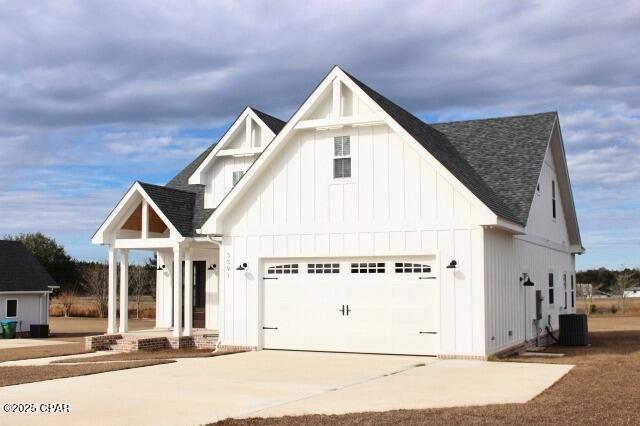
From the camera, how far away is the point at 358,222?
19734mm

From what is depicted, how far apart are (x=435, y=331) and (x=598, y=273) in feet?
273

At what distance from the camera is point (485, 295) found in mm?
18031

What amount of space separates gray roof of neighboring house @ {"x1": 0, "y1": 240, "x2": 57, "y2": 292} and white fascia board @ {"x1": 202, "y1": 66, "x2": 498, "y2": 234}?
16.7 m

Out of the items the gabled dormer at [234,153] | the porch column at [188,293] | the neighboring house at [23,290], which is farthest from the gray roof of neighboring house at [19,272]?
the porch column at [188,293]

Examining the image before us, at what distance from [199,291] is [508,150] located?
11.3 meters

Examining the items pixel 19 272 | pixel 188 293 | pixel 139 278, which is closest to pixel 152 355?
pixel 188 293

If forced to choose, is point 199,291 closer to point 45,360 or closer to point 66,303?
point 45,360

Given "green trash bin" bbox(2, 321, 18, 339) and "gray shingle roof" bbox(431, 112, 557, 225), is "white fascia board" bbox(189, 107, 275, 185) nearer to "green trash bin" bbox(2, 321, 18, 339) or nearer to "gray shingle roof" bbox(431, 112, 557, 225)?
"gray shingle roof" bbox(431, 112, 557, 225)

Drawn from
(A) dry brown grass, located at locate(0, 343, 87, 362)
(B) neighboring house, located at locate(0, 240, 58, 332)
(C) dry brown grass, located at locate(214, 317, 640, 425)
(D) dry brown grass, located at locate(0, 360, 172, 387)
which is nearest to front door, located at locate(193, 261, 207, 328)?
(A) dry brown grass, located at locate(0, 343, 87, 362)

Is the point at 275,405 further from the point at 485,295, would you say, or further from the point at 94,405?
the point at 485,295

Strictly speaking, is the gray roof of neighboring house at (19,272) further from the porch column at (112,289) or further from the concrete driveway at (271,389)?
the concrete driveway at (271,389)

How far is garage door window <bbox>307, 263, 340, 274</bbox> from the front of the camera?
20.1m

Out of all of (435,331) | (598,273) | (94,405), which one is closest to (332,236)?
(435,331)

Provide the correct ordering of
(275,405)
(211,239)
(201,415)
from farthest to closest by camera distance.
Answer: (211,239)
(275,405)
(201,415)
